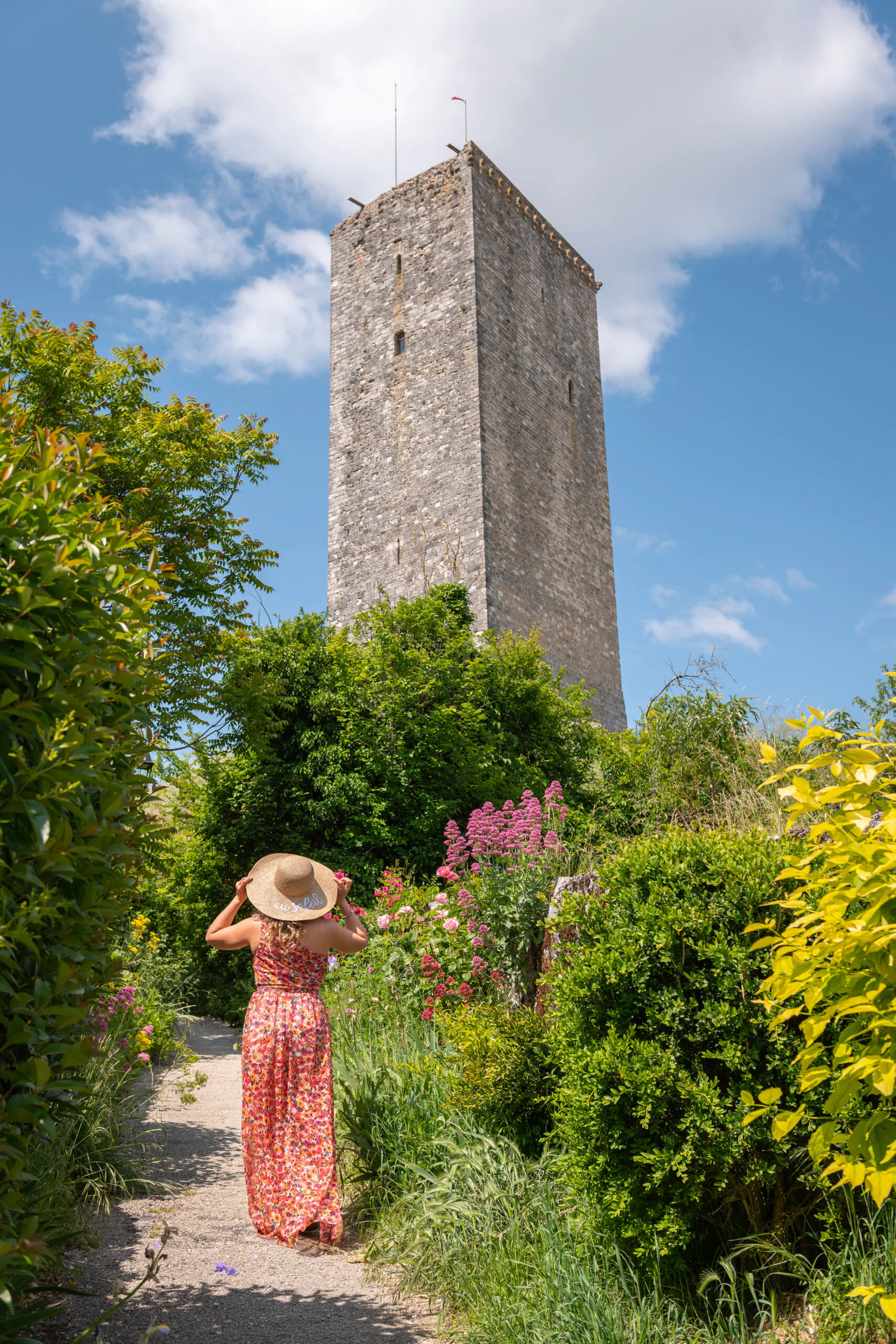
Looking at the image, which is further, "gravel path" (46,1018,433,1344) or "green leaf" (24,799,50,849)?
"gravel path" (46,1018,433,1344)

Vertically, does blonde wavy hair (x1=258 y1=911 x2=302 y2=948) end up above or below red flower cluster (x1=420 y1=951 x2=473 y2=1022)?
above

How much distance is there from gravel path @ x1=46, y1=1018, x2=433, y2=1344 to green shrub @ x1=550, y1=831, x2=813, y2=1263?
0.94 m

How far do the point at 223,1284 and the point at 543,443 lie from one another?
17026mm

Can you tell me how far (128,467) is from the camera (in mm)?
10094

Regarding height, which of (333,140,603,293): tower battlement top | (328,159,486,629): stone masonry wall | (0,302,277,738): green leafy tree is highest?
(333,140,603,293): tower battlement top

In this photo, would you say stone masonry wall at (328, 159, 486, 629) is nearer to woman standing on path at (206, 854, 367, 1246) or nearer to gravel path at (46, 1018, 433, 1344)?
woman standing on path at (206, 854, 367, 1246)

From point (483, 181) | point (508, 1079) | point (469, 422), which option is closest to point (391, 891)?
point (508, 1079)

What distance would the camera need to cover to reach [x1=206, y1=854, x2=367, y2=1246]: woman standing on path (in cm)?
383

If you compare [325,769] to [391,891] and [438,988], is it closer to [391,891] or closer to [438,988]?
[391,891]

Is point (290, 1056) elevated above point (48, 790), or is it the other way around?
point (48, 790)

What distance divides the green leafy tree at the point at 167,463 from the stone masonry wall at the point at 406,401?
5824 mm

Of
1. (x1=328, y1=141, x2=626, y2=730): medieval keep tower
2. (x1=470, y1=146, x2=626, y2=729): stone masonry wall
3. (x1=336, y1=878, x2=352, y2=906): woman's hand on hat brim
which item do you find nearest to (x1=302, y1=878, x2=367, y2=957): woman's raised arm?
(x1=336, y1=878, x2=352, y2=906): woman's hand on hat brim

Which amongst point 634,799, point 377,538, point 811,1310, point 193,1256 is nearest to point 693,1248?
point 811,1310

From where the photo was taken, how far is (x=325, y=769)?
423 inches
